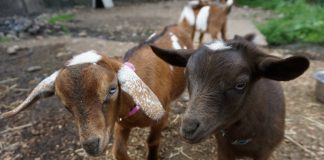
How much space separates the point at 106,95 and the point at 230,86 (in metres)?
0.86

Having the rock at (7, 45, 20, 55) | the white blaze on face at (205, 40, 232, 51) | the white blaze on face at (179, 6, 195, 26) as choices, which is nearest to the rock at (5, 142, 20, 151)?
the white blaze on face at (205, 40, 232, 51)

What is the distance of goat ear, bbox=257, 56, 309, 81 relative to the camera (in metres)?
2.27

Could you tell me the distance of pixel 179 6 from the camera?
12.9 metres

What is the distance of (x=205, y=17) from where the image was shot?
732cm

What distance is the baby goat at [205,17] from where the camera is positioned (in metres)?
7.33

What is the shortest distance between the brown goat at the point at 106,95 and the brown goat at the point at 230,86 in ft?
1.21

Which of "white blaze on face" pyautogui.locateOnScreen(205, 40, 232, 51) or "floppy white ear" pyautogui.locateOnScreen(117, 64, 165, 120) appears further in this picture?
"floppy white ear" pyautogui.locateOnScreen(117, 64, 165, 120)

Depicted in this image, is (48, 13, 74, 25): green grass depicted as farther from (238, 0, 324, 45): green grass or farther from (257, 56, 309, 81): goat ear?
(257, 56, 309, 81): goat ear

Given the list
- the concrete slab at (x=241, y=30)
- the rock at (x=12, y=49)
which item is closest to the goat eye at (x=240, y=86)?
the concrete slab at (x=241, y=30)

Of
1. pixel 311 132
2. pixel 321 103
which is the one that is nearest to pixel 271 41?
pixel 321 103

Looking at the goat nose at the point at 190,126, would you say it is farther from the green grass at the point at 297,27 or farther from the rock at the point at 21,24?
the rock at the point at 21,24

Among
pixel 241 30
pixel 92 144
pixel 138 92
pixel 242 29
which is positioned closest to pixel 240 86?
pixel 138 92

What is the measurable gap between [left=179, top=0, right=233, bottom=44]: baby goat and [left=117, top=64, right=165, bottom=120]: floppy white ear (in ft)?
14.7

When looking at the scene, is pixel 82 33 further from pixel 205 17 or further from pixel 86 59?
pixel 86 59
